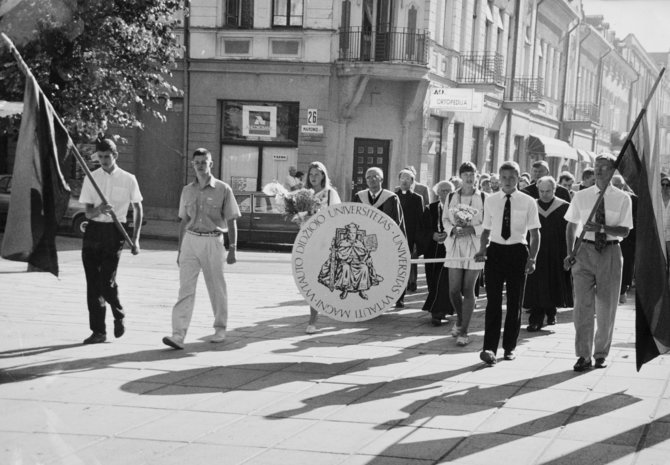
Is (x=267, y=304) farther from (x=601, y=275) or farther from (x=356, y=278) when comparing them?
(x=601, y=275)

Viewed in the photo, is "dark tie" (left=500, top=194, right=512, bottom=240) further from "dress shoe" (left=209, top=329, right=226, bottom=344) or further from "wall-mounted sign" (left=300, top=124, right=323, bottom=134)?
"wall-mounted sign" (left=300, top=124, right=323, bottom=134)

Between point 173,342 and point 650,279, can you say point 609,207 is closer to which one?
point 650,279

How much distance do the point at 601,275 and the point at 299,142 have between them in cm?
1949

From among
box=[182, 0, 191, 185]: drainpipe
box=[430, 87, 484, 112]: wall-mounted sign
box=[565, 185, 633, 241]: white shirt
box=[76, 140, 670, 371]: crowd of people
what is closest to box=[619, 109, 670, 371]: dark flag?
box=[76, 140, 670, 371]: crowd of people

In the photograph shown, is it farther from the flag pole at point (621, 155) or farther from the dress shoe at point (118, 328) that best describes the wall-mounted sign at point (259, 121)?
the flag pole at point (621, 155)

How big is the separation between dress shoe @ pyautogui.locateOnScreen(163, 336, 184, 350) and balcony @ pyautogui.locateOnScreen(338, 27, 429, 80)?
18.7 m

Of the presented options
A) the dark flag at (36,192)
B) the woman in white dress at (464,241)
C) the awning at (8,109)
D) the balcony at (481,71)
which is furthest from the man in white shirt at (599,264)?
the balcony at (481,71)

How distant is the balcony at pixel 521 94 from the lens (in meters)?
37.7

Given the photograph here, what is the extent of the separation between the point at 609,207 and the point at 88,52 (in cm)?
1615

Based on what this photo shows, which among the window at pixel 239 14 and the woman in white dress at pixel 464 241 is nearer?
the woman in white dress at pixel 464 241

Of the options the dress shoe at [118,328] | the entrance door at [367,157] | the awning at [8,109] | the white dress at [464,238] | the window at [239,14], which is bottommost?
the dress shoe at [118,328]

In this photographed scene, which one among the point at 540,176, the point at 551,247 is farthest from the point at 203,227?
the point at 540,176

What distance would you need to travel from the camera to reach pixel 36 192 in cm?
749

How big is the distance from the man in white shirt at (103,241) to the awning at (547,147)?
3183 cm
